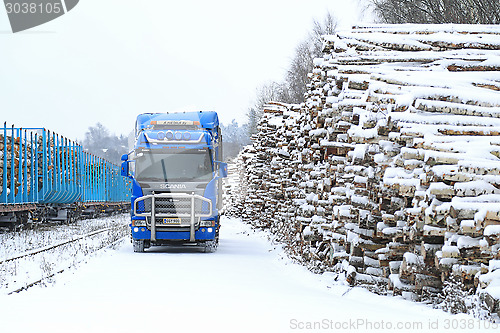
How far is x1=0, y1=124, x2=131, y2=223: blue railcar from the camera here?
1958 centimetres

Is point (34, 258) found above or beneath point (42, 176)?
beneath

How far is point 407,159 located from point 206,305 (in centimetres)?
305

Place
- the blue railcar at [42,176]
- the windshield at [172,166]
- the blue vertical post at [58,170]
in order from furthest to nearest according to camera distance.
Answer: the blue vertical post at [58,170] → the blue railcar at [42,176] → the windshield at [172,166]

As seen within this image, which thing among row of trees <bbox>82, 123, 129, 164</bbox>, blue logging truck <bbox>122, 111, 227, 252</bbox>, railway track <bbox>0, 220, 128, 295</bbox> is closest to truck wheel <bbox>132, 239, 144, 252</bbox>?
blue logging truck <bbox>122, 111, 227, 252</bbox>

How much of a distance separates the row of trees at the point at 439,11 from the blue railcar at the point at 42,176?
17255mm

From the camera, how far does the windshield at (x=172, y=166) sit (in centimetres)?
1631

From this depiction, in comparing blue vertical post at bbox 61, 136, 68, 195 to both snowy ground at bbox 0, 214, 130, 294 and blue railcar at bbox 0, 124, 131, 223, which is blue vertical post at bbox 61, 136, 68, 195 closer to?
blue railcar at bbox 0, 124, 131, 223

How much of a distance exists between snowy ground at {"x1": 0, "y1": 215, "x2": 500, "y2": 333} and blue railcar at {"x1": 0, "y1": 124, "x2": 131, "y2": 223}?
8.61 meters

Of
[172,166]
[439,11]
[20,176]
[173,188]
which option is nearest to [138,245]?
[173,188]

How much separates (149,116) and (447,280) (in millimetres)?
12078

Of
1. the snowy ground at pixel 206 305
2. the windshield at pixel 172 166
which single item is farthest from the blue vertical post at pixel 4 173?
the snowy ground at pixel 206 305

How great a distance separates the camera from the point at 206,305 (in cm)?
764

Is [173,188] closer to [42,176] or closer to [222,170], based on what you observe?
[222,170]

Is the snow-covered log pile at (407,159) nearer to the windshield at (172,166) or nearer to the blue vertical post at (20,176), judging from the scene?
the windshield at (172,166)
